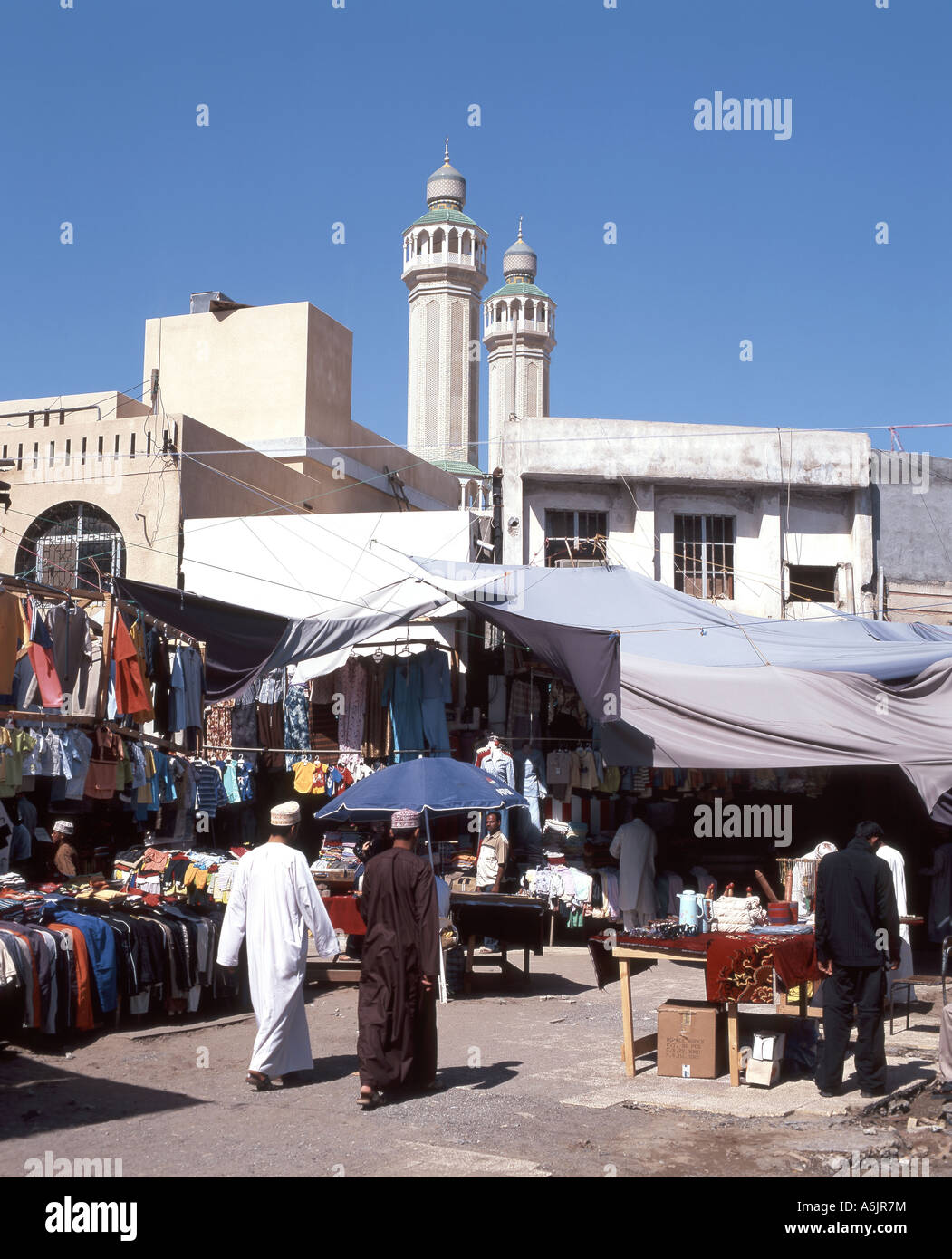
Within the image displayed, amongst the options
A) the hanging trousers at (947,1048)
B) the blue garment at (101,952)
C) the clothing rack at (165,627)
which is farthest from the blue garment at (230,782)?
the hanging trousers at (947,1048)

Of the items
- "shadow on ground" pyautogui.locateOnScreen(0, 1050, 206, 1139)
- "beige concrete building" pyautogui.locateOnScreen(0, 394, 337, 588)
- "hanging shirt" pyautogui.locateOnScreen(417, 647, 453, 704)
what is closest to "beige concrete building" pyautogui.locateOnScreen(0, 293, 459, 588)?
"beige concrete building" pyautogui.locateOnScreen(0, 394, 337, 588)

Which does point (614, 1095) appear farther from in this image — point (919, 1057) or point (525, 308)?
point (525, 308)

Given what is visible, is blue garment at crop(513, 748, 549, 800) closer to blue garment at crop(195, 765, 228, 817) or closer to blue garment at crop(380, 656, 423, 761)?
blue garment at crop(380, 656, 423, 761)

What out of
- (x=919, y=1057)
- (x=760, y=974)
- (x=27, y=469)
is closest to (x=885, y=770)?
(x=919, y=1057)

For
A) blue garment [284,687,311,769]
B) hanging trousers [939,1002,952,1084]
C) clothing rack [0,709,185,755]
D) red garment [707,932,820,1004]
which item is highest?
blue garment [284,687,311,769]

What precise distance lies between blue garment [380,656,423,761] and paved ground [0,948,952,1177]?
21.4 ft

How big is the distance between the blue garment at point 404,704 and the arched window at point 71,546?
4687 mm

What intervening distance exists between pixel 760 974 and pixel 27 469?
14601 mm

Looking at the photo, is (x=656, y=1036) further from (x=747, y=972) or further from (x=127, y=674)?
(x=127, y=674)

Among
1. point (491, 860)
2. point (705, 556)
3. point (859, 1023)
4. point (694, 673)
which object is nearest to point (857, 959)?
point (859, 1023)

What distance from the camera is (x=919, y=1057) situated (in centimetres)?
843

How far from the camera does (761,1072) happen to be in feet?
23.8

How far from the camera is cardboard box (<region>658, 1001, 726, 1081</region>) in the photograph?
7527mm

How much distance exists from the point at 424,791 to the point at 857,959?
179 inches
